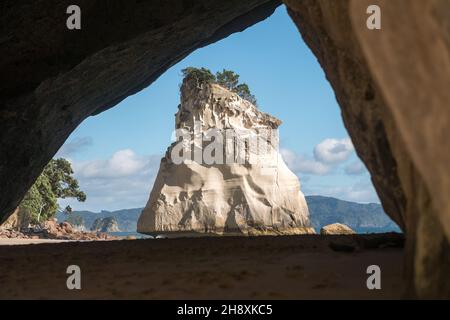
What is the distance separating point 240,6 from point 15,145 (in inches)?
280

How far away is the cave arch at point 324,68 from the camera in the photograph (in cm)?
262

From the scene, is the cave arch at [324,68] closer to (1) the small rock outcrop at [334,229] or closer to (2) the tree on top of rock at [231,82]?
(1) the small rock outcrop at [334,229]

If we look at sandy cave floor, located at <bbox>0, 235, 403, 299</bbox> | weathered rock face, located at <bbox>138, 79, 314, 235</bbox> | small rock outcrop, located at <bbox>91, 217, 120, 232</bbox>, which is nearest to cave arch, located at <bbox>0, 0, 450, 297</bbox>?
sandy cave floor, located at <bbox>0, 235, 403, 299</bbox>

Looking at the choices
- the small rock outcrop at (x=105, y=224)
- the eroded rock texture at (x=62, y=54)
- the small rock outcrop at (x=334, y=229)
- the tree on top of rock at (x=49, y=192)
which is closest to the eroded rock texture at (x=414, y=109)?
the eroded rock texture at (x=62, y=54)

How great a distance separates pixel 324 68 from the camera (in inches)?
277

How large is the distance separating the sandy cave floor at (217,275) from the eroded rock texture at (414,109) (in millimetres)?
689

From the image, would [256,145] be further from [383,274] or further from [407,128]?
[407,128]

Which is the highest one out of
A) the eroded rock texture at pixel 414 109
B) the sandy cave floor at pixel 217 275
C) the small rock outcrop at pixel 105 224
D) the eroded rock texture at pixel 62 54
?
the small rock outcrop at pixel 105 224

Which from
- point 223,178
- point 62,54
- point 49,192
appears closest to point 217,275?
point 62,54

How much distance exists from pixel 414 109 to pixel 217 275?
3255mm

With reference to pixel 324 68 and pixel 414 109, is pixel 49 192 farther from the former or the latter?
pixel 414 109

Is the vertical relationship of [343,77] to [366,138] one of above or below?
above
